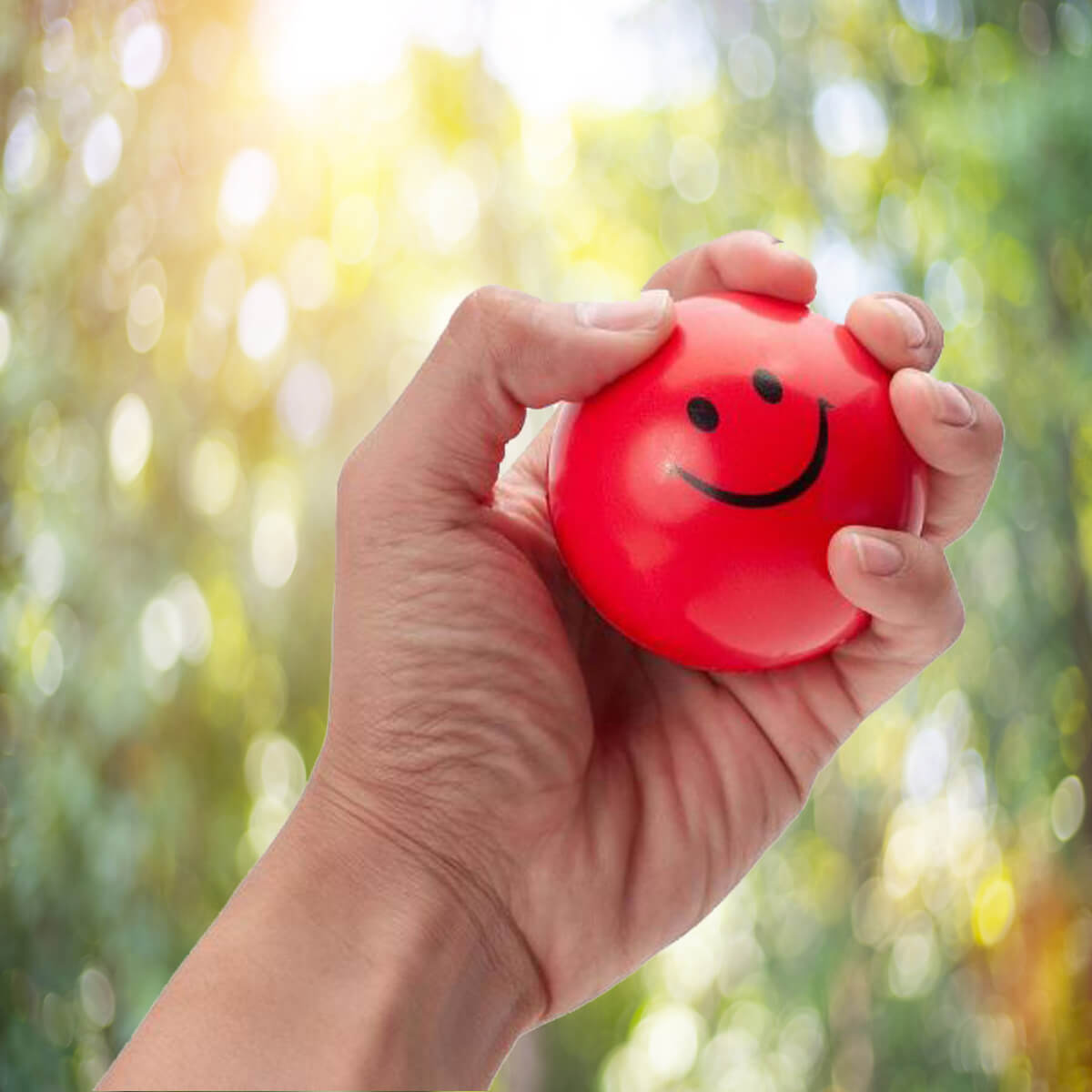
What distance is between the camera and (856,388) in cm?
101

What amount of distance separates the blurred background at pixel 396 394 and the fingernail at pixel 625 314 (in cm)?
174

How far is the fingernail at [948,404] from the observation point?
100 cm

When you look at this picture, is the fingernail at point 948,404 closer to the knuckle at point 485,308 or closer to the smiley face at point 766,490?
the smiley face at point 766,490

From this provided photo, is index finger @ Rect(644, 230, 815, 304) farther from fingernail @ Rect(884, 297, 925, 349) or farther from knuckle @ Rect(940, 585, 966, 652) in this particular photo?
knuckle @ Rect(940, 585, 966, 652)

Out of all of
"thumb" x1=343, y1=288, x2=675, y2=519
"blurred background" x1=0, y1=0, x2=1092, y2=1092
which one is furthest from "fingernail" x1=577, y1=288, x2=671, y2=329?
"blurred background" x1=0, y1=0, x2=1092, y2=1092

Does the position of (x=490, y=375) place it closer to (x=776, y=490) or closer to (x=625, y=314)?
(x=625, y=314)

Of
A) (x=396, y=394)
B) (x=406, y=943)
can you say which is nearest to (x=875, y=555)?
(x=406, y=943)

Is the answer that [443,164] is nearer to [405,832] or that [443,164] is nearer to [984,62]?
[984,62]

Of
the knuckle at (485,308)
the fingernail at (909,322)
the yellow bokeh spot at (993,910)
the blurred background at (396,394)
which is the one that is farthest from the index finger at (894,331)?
the yellow bokeh spot at (993,910)

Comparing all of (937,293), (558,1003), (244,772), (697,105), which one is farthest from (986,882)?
(558,1003)

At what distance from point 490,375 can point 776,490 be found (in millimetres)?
223

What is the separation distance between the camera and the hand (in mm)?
991

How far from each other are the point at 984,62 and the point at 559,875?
2.72 meters

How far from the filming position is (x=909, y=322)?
1046 mm
